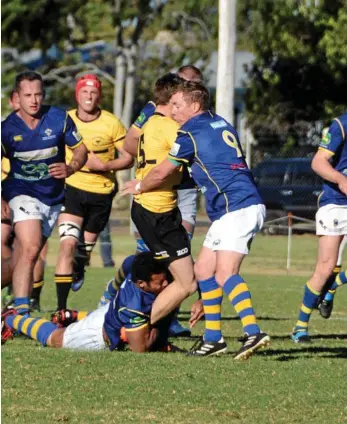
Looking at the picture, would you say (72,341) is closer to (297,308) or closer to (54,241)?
(297,308)

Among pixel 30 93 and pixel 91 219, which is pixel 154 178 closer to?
pixel 30 93

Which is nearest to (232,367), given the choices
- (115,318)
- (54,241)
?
(115,318)

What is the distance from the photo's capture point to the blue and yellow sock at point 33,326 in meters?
9.72

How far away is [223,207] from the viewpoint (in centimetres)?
900

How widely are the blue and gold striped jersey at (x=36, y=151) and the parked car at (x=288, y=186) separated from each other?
61.1 feet

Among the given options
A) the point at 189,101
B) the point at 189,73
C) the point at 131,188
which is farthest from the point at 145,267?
the point at 189,73

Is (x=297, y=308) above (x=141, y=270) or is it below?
below

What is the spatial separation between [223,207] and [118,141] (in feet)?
14.5

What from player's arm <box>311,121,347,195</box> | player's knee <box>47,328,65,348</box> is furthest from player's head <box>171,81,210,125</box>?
player's knee <box>47,328,65,348</box>

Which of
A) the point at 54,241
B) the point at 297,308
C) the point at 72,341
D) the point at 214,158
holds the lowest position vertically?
the point at 54,241

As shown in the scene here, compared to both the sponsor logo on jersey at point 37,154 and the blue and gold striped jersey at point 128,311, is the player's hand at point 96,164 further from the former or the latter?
the blue and gold striped jersey at point 128,311

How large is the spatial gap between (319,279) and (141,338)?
2.12 m

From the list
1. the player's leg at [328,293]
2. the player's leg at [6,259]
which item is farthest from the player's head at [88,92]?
the player's leg at [328,293]

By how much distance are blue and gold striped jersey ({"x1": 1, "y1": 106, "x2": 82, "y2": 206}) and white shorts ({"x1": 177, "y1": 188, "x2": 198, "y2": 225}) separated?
1.34m
